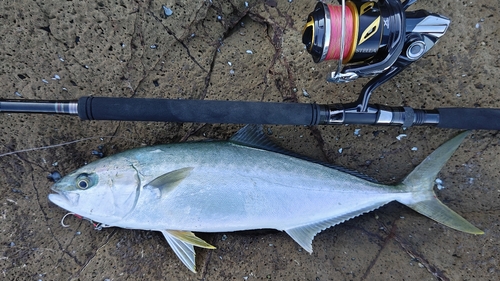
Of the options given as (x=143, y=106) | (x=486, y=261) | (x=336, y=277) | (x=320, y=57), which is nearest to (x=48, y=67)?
(x=143, y=106)

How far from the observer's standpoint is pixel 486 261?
184 centimetres

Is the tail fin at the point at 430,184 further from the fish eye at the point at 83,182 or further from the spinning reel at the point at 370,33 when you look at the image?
the fish eye at the point at 83,182

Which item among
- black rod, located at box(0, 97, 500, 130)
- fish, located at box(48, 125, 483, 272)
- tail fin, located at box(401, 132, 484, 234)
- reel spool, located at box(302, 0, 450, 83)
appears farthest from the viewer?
tail fin, located at box(401, 132, 484, 234)

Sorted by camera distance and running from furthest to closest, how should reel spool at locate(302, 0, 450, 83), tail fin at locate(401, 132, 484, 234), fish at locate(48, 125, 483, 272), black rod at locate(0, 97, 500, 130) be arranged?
tail fin at locate(401, 132, 484, 234) → fish at locate(48, 125, 483, 272) → black rod at locate(0, 97, 500, 130) → reel spool at locate(302, 0, 450, 83)

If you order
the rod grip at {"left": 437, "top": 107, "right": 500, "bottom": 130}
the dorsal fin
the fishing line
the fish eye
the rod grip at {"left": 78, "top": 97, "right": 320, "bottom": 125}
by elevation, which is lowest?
the fish eye

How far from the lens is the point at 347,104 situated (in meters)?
1.63

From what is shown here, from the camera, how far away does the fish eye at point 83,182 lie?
164cm

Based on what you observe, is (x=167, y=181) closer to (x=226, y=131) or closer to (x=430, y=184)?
(x=226, y=131)

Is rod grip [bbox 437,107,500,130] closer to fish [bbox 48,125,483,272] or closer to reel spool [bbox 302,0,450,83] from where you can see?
fish [bbox 48,125,483,272]

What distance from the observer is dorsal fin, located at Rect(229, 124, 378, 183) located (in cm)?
183

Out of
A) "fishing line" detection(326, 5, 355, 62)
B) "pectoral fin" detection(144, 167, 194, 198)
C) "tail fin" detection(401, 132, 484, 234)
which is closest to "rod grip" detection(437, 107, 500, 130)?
"tail fin" detection(401, 132, 484, 234)

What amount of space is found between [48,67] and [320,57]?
1.52m

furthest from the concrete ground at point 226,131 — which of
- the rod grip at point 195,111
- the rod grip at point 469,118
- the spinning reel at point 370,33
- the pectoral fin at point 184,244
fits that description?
the spinning reel at point 370,33

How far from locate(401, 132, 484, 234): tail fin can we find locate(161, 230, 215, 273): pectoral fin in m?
1.18
